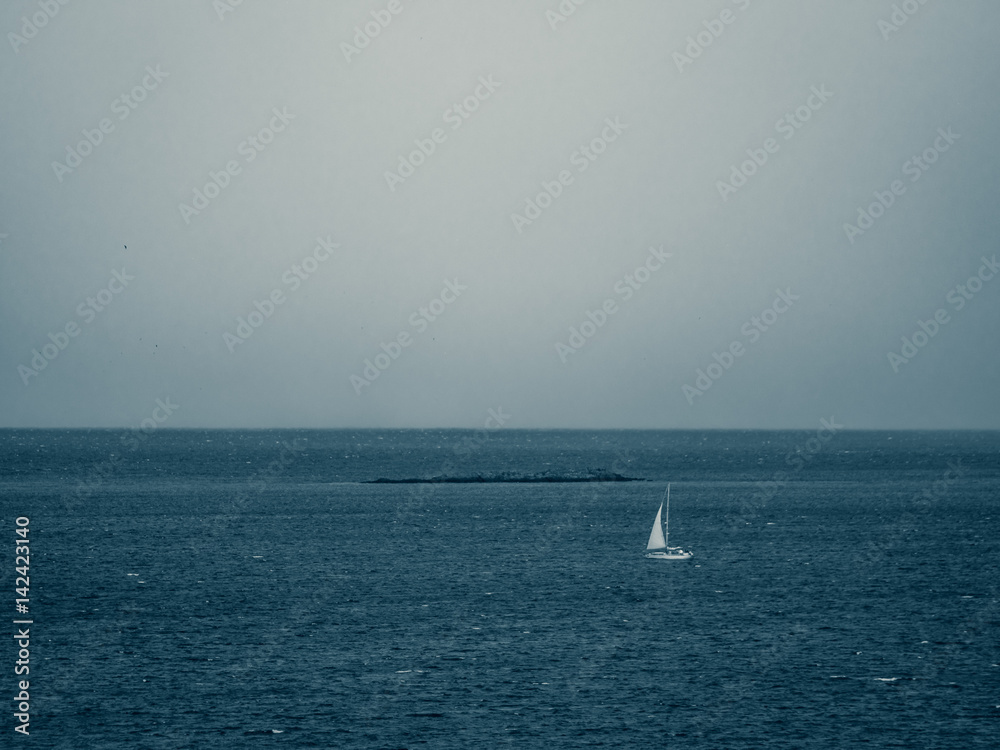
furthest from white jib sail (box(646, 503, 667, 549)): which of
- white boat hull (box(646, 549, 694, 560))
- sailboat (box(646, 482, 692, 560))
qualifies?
white boat hull (box(646, 549, 694, 560))

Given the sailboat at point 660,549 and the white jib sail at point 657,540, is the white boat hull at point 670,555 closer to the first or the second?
the sailboat at point 660,549

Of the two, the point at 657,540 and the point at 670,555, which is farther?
the point at 657,540

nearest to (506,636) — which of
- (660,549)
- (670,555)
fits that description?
(670,555)

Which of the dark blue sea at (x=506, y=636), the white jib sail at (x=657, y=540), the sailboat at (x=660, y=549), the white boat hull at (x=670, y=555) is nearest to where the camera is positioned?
the dark blue sea at (x=506, y=636)

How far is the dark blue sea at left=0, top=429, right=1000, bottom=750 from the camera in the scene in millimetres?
45094

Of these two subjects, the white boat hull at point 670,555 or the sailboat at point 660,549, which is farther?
the sailboat at point 660,549

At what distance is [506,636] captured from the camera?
6172 cm

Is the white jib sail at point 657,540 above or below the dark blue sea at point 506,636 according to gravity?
above

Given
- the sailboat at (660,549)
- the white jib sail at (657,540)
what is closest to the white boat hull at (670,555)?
the sailboat at (660,549)

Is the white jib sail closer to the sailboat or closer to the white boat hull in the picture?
the sailboat

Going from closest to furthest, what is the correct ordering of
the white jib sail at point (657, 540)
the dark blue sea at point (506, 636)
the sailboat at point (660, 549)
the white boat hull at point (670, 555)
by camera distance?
the dark blue sea at point (506, 636), the white boat hull at point (670, 555), the sailboat at point (660, 549), the white jib sail at point (657, 540)

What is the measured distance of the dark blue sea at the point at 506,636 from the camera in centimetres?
4509

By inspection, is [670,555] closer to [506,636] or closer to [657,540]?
[657,540]

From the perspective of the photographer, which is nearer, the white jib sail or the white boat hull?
the white boat hull
